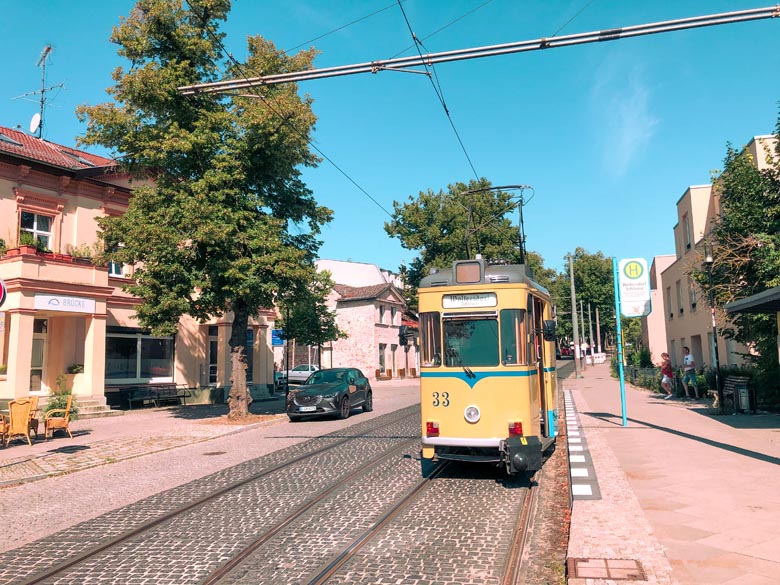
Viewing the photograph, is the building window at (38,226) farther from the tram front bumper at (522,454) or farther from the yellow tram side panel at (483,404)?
the tram front bumper at (522,454)

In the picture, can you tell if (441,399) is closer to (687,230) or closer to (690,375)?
(690,375)

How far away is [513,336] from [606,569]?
12.8 feet

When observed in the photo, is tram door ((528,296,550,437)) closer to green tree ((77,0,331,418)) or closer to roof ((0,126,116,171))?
green tree ((77,0,331,418))

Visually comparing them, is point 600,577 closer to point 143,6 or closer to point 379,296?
point 143,6

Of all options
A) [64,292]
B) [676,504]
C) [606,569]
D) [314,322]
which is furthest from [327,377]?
[314,322]

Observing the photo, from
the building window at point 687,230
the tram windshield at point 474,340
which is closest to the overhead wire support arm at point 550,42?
the tram windshield at point 474,340

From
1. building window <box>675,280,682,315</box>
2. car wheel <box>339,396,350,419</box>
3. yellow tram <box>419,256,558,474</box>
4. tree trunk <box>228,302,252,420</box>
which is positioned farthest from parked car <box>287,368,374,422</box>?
building window <box>675,280,682,315</box>

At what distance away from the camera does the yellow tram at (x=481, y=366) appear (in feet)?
26.7

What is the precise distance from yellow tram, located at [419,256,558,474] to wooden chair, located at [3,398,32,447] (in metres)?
10.2

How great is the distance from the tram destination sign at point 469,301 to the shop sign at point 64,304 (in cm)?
1619

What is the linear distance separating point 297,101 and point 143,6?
16.7 ft

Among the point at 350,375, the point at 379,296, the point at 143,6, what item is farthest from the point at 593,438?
the point at 379,296

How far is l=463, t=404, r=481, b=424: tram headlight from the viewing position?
827 centimetres

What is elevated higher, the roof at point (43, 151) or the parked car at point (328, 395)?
the roof at point (43, 151)
